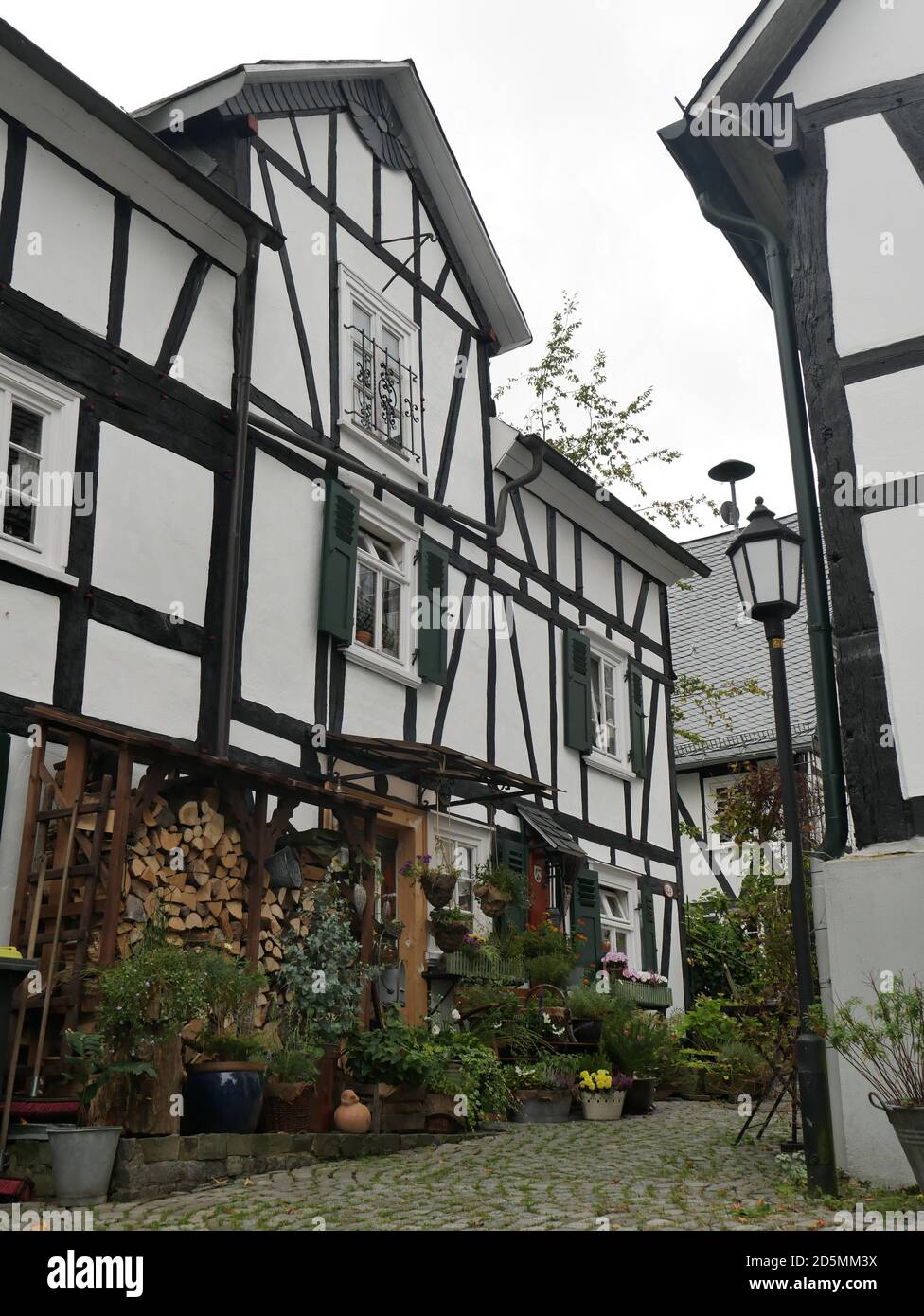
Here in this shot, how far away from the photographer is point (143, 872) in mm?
7273

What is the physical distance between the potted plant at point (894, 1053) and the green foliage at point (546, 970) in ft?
17.3

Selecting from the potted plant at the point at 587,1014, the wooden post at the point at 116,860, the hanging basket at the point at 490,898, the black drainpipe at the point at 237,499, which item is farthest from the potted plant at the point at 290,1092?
the potted plant at the point at 587,1014

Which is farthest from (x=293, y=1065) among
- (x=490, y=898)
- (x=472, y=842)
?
(x=472, y=842)

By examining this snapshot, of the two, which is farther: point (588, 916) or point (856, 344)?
point (588, 916)

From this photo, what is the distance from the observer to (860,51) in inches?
308

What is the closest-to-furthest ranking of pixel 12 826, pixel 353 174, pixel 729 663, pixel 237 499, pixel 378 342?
pixel 12 826
pixel 237 499
pixel 378 342
pixel 353 174
pixel 729 663

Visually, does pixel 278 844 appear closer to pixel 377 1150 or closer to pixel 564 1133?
pixel 377 1150

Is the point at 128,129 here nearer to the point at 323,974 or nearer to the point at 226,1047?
the point at 323,974

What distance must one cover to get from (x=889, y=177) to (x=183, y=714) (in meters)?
5.48

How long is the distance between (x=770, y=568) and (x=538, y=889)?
6.60 meters

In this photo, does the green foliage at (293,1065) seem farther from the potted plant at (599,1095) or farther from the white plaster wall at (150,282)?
the white plaster wall at (150,282)

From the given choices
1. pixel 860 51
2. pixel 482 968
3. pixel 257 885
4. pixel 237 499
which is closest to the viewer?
pixel 860 51

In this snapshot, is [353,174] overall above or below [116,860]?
above

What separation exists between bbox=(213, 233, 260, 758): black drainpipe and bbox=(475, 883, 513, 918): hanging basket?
3.01 metres
